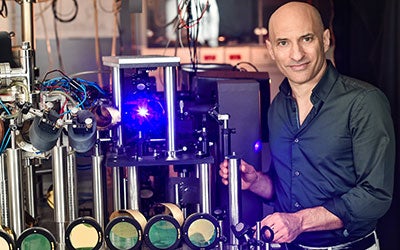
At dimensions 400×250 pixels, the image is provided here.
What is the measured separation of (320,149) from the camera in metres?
2.54

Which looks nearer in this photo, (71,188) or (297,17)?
(71,188)

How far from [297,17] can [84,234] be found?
104 centimetres

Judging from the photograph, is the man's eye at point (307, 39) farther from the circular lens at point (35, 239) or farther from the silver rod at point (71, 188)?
the circular lens at point (35, 239)

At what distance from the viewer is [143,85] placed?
2422 millimetres

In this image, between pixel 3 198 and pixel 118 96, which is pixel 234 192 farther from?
pixel 3 198


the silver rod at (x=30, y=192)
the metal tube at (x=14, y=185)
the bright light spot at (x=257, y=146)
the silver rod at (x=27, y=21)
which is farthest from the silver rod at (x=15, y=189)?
the bright light spot at (x=257, y=146)

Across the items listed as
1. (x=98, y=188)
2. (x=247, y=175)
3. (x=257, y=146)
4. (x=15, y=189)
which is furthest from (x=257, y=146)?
(x=15, y=189)

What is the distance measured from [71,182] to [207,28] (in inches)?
149

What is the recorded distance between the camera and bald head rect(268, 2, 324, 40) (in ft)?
8.45

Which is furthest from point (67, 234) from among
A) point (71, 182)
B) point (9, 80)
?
point (9, 80)

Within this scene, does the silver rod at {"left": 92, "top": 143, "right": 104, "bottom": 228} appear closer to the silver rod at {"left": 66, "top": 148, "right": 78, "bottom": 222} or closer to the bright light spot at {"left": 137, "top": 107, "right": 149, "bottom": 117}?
the silver rod at {"left": 66, "top": 148, "right": 78, "bottom": 222}

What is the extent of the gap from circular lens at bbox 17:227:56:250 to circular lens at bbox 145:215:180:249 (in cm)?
27

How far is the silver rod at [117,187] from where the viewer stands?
238cm

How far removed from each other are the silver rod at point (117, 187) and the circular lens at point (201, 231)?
0.33m
